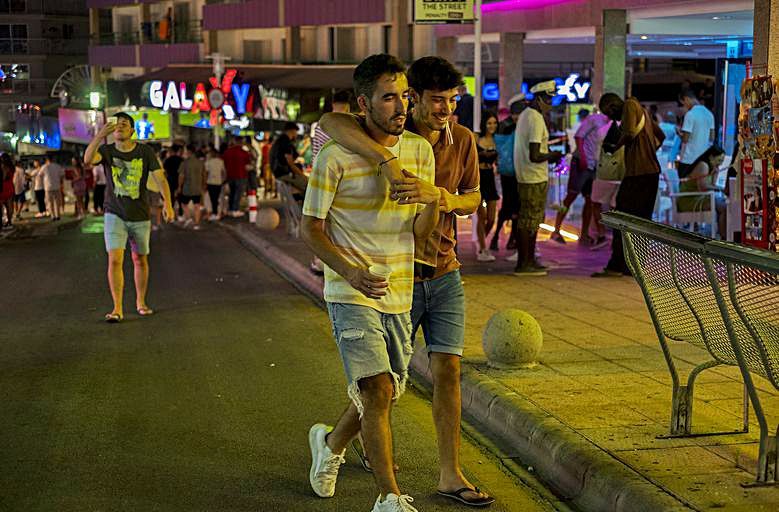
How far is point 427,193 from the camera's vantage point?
5.47 meters

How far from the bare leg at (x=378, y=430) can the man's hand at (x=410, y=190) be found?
2.65 ft

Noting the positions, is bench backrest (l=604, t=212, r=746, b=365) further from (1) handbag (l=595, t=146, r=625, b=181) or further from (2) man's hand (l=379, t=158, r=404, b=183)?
(1) handbag (l=595, t=146, r=625, b=181)

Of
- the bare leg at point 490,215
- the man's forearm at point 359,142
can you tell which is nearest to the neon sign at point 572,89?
the bare leg at point 490,215

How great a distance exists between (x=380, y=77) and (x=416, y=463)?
7.80ft

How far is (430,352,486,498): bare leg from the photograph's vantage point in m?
6.13

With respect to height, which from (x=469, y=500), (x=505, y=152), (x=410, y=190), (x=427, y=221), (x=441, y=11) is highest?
(x=441, y=11)

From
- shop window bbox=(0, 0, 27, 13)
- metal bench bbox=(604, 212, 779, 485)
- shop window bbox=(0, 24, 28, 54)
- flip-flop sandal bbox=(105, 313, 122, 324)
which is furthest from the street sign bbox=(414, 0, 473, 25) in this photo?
shop window bbox=(0, 0, 27, 13)

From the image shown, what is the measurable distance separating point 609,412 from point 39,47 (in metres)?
78.5

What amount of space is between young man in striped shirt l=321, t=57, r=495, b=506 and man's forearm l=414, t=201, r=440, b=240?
16cm

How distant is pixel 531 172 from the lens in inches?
541

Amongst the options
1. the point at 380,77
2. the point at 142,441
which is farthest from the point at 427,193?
the point at 142,441

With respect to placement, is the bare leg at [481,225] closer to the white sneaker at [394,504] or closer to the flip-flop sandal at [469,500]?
the flip-flop sandal at [469,500]

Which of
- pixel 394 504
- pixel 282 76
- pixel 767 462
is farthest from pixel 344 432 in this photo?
pixel 282 76

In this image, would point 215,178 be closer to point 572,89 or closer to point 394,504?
point 572,89
